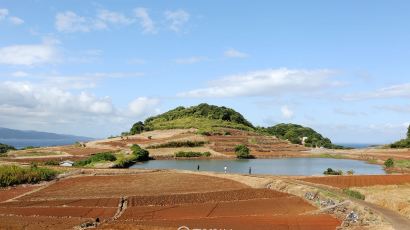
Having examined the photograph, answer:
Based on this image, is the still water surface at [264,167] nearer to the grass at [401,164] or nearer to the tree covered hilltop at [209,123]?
the grass at [401,164]

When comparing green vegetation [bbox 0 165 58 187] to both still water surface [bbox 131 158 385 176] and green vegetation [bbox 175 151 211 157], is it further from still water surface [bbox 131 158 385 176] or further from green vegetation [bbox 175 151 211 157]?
green vegetation [bbox 175 151 211 157]

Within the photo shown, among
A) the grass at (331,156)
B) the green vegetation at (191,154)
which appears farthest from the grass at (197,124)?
the grass at (331,156)

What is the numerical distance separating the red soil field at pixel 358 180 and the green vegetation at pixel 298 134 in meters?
91.7

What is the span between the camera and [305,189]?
122ft

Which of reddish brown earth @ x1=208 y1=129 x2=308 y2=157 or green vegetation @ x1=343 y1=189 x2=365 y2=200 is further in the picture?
reddish brown earth @ x1=208 y1=129 x2=308 y2=157

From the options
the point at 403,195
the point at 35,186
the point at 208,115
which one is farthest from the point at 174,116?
the point at 403,195

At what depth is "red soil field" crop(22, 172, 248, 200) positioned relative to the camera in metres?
36.8

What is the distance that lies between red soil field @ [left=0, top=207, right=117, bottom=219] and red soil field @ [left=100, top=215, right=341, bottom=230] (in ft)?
10.5

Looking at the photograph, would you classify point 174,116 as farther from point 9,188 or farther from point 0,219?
point 0,219

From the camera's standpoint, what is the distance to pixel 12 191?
39000 millimetres

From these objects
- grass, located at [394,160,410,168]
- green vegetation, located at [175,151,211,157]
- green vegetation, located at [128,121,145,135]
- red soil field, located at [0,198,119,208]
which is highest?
green vegetation, located at [128,121,145,135]

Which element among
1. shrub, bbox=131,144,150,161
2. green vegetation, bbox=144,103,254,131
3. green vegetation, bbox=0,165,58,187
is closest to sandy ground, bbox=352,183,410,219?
green vegetation, bbox=0,165,58,187

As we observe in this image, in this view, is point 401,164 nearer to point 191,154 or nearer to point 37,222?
point 191,154

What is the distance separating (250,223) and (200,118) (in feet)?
392
